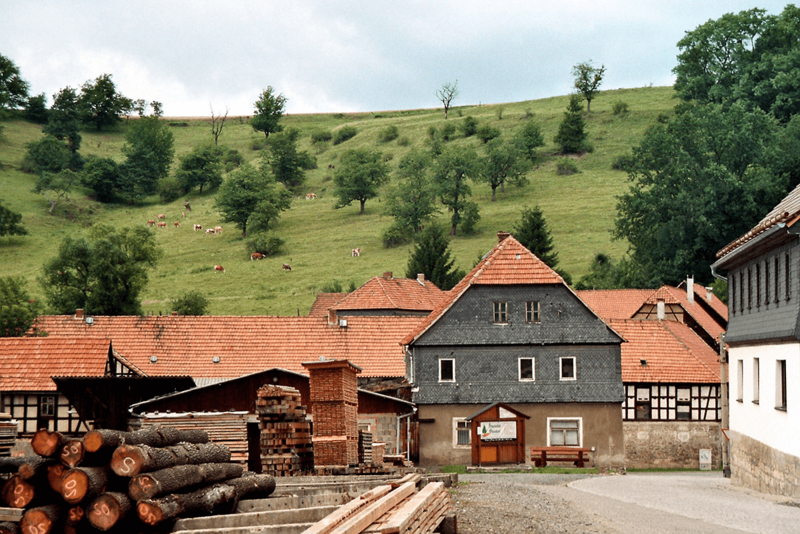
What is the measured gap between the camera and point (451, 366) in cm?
4419

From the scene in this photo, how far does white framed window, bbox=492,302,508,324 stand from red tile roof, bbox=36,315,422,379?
16.8 feet

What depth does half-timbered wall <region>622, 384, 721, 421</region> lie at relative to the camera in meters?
47.4

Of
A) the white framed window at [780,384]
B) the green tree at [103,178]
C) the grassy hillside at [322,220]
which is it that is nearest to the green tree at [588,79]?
the grassy hillside at [322,220]

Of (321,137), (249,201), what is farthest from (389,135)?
(249,201)

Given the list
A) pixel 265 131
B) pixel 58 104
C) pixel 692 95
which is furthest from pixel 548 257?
pixel 58 104

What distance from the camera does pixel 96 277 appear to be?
6844 cm

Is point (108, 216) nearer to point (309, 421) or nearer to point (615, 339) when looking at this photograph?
point (615, 339)

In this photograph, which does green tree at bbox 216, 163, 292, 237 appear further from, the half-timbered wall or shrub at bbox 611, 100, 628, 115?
the half-timbered wall

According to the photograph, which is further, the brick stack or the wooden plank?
the brick stack

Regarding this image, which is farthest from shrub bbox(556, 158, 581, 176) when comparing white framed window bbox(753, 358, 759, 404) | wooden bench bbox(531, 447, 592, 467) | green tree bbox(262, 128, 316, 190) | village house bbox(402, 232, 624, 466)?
white framed window bbox(753, 358, 759, 404)

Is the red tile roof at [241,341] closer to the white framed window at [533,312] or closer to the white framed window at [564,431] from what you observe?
the white framed window at [533,312]

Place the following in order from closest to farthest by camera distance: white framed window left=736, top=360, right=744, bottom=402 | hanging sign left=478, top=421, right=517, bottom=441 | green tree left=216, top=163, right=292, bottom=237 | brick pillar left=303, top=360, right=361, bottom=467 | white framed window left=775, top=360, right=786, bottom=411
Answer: brick pillar left=303, top=360, right=361, bottom=467, white framed window left=775, top=360, right=786, bottom=411, white framed window left=736, top=360, right=744, bottom=402, hanging sign left=478, top=421, right=517, bottom=441, green tree left=216, top=163, right=292, bottom=237

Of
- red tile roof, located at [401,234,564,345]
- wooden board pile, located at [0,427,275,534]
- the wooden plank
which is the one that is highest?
red tile roof, located at [401,234,564,345]

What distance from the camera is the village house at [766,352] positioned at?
22.9m
